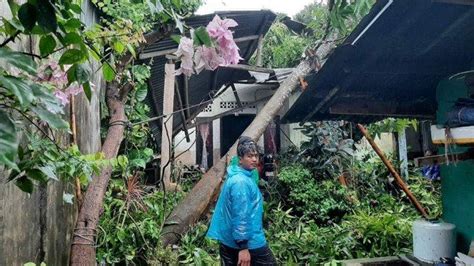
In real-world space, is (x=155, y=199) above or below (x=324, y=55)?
below

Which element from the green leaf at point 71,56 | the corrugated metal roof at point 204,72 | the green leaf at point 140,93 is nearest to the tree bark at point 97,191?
the green leaf at point 140,93

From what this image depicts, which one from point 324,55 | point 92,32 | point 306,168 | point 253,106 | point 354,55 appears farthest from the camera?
point 253,106

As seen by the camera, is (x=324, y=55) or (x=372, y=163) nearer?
(x=324, y=55)

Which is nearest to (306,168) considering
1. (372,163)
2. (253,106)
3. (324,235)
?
(372,163)

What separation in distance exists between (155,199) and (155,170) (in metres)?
2.64

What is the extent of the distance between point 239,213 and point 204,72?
5151 mm

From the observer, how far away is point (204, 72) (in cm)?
816

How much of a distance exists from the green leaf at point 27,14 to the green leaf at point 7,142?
0.99 ft

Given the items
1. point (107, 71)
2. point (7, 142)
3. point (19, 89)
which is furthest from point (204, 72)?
point (7, 142)

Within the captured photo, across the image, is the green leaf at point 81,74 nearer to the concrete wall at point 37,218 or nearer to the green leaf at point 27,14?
the green leaf at point 27,14

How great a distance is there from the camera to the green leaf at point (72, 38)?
1038 mm

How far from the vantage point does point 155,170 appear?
343 inches

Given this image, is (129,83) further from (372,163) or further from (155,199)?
(372,163)

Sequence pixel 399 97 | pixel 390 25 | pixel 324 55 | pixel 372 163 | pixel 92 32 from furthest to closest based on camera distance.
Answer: pixel 372 163, pixel 324 55, pixel 399 97, pixel 390 25, pixel 92 32
